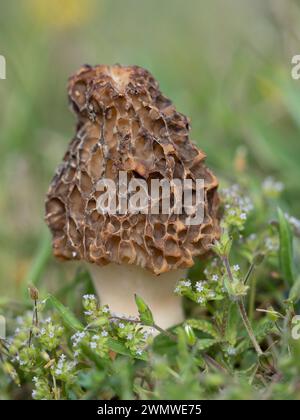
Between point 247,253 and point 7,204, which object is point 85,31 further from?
point 247,253

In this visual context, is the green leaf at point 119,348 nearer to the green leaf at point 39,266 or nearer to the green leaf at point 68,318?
the green leaf at point 68,318

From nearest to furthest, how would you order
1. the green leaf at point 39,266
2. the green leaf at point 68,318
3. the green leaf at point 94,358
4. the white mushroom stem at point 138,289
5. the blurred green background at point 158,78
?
the green leaf at point 94,358
the green leaf at point 68,318
the white mushroom stem at point 138,289
the green leaf at point 39,266
the blurred green background at point 158,78

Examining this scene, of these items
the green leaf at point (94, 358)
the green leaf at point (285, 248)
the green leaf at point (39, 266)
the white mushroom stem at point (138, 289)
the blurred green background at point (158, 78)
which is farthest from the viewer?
the blurred green background at point (158, 78)

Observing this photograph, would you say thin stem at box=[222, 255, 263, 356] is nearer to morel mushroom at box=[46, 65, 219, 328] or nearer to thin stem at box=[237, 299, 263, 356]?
thin stem at box=[237, 299, 263, 356]

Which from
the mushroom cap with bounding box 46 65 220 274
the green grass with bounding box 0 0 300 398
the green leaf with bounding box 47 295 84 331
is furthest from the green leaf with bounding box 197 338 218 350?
the green leaf with bounding box 47 295 84 331

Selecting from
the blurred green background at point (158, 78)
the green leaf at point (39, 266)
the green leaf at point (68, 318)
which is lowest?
the green leaf at point (68, 318)

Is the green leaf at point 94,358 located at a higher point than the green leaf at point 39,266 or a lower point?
lower

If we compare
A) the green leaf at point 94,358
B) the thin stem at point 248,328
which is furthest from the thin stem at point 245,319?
the green leaf at point 94,358
